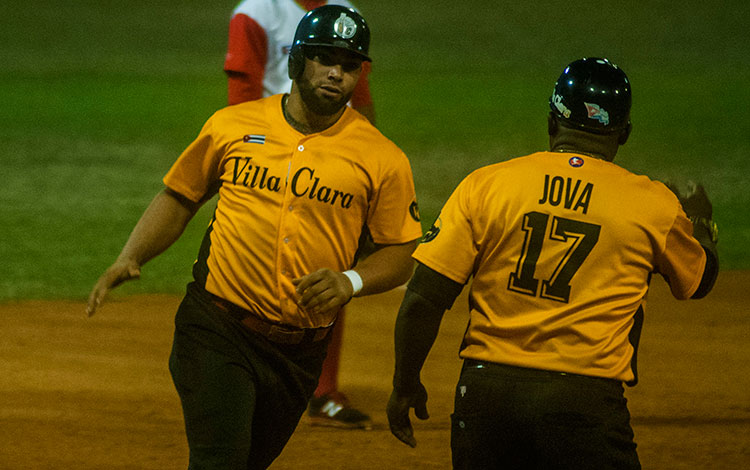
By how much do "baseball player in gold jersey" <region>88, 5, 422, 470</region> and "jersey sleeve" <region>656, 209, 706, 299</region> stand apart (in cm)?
112

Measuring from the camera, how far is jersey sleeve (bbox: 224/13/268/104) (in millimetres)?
5859

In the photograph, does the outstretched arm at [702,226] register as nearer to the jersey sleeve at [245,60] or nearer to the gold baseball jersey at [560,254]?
the gold baseball jersey at [560,254]

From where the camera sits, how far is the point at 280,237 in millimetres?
4168

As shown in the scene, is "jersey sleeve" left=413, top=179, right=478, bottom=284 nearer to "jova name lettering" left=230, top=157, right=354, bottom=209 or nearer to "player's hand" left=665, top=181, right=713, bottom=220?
"jova name lettering" left=230, top=157, right=354, bottom=209

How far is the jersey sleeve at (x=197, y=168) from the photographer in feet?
14.3

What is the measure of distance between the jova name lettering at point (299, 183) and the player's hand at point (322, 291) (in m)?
0.30

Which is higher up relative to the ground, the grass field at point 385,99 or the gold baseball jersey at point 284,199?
the gold baseball jersey at point 284,199

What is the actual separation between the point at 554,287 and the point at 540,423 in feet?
1.36

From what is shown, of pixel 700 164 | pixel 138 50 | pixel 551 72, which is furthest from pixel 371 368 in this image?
pixel 138 50

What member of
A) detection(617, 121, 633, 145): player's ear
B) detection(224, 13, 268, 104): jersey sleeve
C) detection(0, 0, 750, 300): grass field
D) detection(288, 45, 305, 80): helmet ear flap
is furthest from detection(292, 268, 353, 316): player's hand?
detection(0, 0, 750, 300): grass field

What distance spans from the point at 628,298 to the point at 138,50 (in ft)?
103

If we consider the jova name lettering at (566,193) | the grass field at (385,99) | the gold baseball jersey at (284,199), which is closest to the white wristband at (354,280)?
the gold baseball jersey at (284,199)

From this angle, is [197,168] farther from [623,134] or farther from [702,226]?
[702,226]

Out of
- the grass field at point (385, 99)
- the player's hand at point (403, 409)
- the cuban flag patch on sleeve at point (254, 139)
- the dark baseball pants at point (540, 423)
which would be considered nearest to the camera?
the dark baseball pants at point (540, 423)
